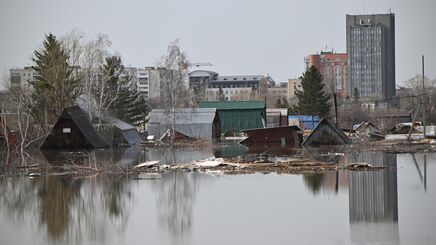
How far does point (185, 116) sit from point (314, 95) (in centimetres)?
1584

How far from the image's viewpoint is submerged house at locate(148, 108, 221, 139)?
185ft

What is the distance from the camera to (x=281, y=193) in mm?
17312

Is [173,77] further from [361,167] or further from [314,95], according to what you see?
[361,167]

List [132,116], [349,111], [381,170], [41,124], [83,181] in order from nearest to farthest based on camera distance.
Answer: [83,181] → [381,170] → [41,124] → [132,116] → [349,111]

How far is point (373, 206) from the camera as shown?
14547mm

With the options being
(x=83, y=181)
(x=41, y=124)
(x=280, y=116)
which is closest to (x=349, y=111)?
(x=280, y=116)

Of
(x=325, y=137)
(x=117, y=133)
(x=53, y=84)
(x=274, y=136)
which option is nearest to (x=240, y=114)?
(x=274, y=136)

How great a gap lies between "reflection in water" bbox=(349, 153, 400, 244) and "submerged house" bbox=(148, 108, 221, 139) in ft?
111

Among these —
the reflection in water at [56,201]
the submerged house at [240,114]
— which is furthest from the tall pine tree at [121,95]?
the reflection in water at [56,201]

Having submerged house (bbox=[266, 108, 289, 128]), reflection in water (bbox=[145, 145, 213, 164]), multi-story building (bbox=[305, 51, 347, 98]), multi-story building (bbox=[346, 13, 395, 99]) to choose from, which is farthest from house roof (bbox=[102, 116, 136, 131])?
multi-story building (bbox=[305, 51, 347, 98])

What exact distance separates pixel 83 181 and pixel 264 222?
32.5ft

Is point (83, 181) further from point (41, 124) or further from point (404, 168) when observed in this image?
point (41, 124)

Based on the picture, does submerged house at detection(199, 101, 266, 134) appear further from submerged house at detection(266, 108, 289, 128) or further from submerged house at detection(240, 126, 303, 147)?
submerged house at detection(240, 126, 303, 147)

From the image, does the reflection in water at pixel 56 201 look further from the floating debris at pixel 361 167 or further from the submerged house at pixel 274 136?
the submerged house at pixel 274 136
